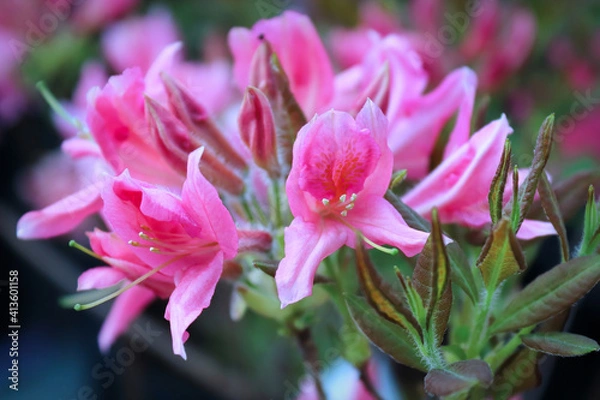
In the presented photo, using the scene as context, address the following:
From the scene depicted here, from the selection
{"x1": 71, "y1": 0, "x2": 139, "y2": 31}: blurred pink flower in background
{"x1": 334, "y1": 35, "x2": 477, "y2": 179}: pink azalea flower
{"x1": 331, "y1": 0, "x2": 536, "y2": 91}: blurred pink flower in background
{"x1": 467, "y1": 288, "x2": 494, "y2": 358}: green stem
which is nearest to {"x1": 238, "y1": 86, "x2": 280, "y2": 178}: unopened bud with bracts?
{"x1": 334, "y1": 35, "x2": 477, "y2": 179}: pink azalea flower

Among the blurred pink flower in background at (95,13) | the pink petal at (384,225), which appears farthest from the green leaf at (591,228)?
the blurred pink flower in background at (95,13)

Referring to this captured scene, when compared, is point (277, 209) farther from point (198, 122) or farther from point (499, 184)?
point (499, 184)

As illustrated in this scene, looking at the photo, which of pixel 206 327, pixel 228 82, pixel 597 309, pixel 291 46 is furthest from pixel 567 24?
pixel 291 46

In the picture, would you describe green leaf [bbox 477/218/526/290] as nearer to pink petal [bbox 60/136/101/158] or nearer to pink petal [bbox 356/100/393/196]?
pink petal [bbox 356/100/393/196]

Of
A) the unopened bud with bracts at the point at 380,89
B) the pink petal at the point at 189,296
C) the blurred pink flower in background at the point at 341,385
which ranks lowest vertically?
the blurred pink flower in background at the point at 341,385

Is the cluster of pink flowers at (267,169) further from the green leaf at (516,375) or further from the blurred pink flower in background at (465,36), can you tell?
the blurred pink flower in background at (465,36)

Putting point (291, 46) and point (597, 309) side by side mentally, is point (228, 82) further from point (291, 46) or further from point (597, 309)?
point (597, 309)

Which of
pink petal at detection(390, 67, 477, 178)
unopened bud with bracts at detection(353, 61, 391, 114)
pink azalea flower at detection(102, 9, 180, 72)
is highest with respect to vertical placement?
unopened bud with bracts at detection(353, 61, 391, 114)
